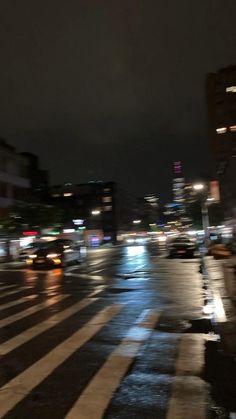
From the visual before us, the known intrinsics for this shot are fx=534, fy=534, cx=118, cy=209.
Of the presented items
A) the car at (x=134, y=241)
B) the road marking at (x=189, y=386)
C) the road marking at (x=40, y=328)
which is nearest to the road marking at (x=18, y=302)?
the road marking at (x=40, y=328)

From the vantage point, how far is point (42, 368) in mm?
7367

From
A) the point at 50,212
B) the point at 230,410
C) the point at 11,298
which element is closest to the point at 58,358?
the point at 230,410

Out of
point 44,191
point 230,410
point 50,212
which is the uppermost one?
point 44,191

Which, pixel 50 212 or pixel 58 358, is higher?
pixel 50 212

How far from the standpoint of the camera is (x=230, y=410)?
5.37 m

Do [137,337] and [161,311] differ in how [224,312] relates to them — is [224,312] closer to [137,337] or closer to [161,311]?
[161,311]

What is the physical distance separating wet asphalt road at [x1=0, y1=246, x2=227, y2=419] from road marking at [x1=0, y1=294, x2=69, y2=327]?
0.9 inches

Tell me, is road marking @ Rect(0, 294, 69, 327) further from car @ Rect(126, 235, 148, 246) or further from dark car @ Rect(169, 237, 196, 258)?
car @ Rect(126, 235, 148, 246)

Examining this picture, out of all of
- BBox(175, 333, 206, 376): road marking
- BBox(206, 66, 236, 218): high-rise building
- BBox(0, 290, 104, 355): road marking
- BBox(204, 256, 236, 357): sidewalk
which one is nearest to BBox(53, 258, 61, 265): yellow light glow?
BBox(204, 256, 236, 357): sidewalk

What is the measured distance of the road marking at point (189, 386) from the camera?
211 inches

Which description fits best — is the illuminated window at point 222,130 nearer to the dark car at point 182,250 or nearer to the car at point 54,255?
the dark car at point 182,250

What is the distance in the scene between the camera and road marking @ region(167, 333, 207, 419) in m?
5.35

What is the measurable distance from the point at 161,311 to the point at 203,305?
1402mm

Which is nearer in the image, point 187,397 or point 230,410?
point 230,410
